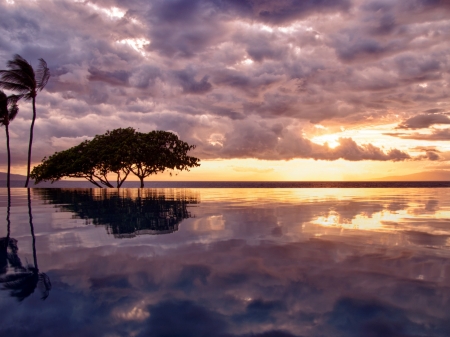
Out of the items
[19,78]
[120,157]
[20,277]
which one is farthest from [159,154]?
[20,277]

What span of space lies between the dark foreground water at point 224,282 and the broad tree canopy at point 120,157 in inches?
1226

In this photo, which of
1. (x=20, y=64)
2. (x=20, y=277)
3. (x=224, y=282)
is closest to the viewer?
(x=224, y=282)

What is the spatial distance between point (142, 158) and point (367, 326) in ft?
121

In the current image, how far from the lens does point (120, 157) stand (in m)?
37.5

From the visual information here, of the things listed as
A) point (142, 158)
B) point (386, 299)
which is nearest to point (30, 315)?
point (386, 299)

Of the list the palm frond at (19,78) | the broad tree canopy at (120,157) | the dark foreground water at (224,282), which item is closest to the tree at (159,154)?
the broad tree canopy at (120,157)

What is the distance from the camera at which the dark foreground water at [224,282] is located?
308cm

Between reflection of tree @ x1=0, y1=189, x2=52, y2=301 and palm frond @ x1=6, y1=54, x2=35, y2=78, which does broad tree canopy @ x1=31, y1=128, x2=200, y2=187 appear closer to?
palm frond @ x1=6, y1=54, x2=35, y2=78

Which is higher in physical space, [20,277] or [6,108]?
[6,108]

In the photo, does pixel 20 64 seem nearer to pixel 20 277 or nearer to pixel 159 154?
pixel 159 154

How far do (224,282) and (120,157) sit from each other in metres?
35.2

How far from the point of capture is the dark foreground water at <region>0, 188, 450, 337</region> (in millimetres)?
3082

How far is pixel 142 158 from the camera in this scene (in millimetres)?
38500

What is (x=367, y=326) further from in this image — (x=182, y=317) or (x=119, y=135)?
(x=119, y=135)
